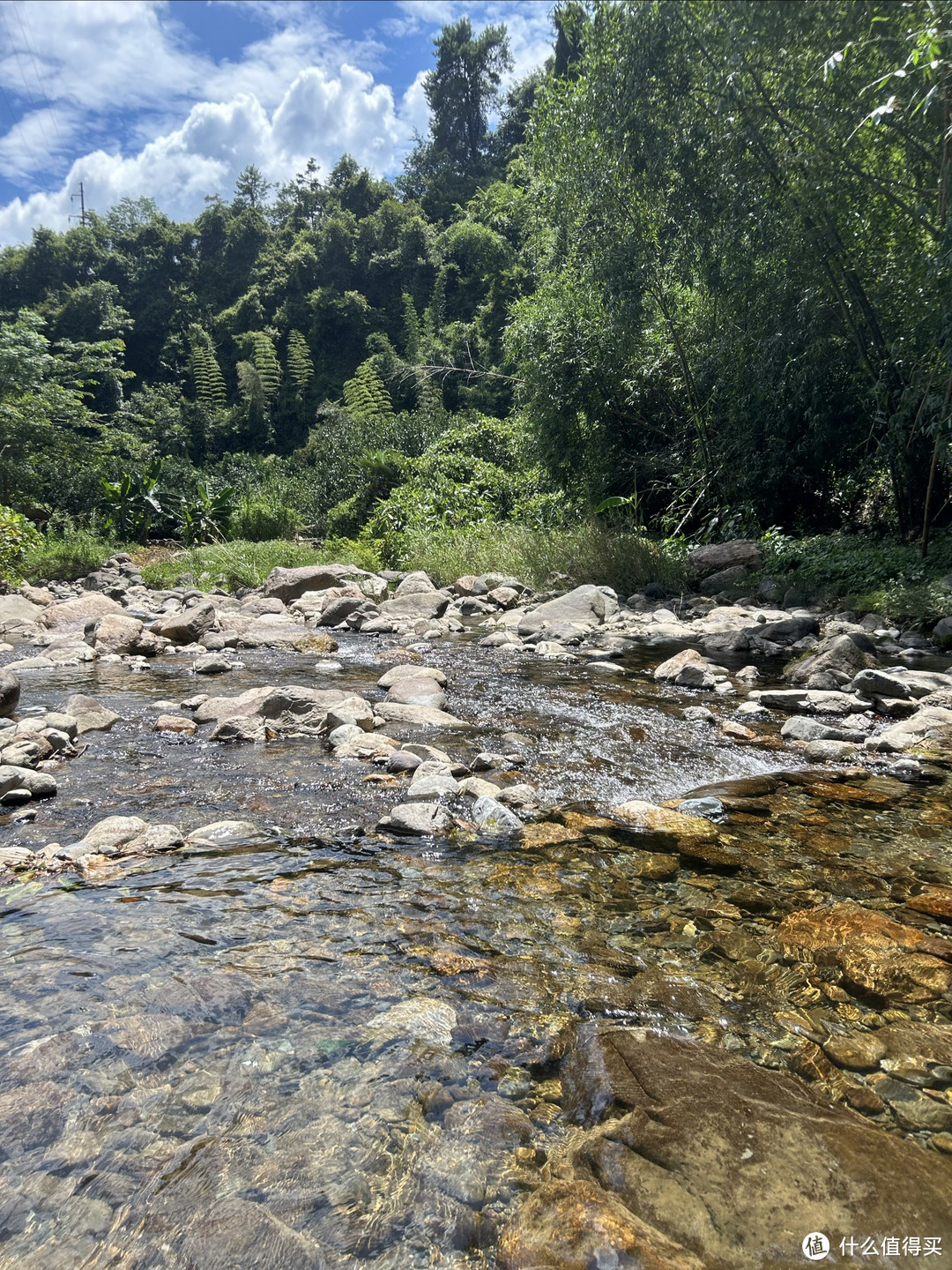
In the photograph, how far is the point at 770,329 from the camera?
11023 mm

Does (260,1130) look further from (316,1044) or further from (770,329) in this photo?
(770,329)

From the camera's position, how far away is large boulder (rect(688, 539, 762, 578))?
11.1 metres

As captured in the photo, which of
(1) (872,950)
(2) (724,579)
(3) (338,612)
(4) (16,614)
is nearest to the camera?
(1) (872,950)

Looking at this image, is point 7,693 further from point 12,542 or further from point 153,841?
point 12,542

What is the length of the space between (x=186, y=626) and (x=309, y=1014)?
25.3 ft

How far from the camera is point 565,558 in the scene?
38.7 ft

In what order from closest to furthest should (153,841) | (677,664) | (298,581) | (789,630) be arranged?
1. (153,841)
2. (677,664)
3. (789,630)
4. (298,581)

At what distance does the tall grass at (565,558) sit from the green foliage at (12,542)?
6901mm

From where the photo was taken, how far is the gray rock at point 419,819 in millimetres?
3406

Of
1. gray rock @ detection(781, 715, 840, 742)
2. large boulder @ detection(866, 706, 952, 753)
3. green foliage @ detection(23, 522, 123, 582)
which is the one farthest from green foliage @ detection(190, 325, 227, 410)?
large boulder @ detection(866, 706, 952, 753)

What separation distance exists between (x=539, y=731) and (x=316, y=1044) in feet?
11.1

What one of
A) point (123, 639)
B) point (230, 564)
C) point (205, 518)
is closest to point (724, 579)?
point (123, 639)

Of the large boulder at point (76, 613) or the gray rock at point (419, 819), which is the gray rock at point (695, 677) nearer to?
the gray rock at point (419, 819)

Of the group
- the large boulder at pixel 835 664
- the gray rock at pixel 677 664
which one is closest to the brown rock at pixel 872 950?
the large boulder at pixel 835 664
